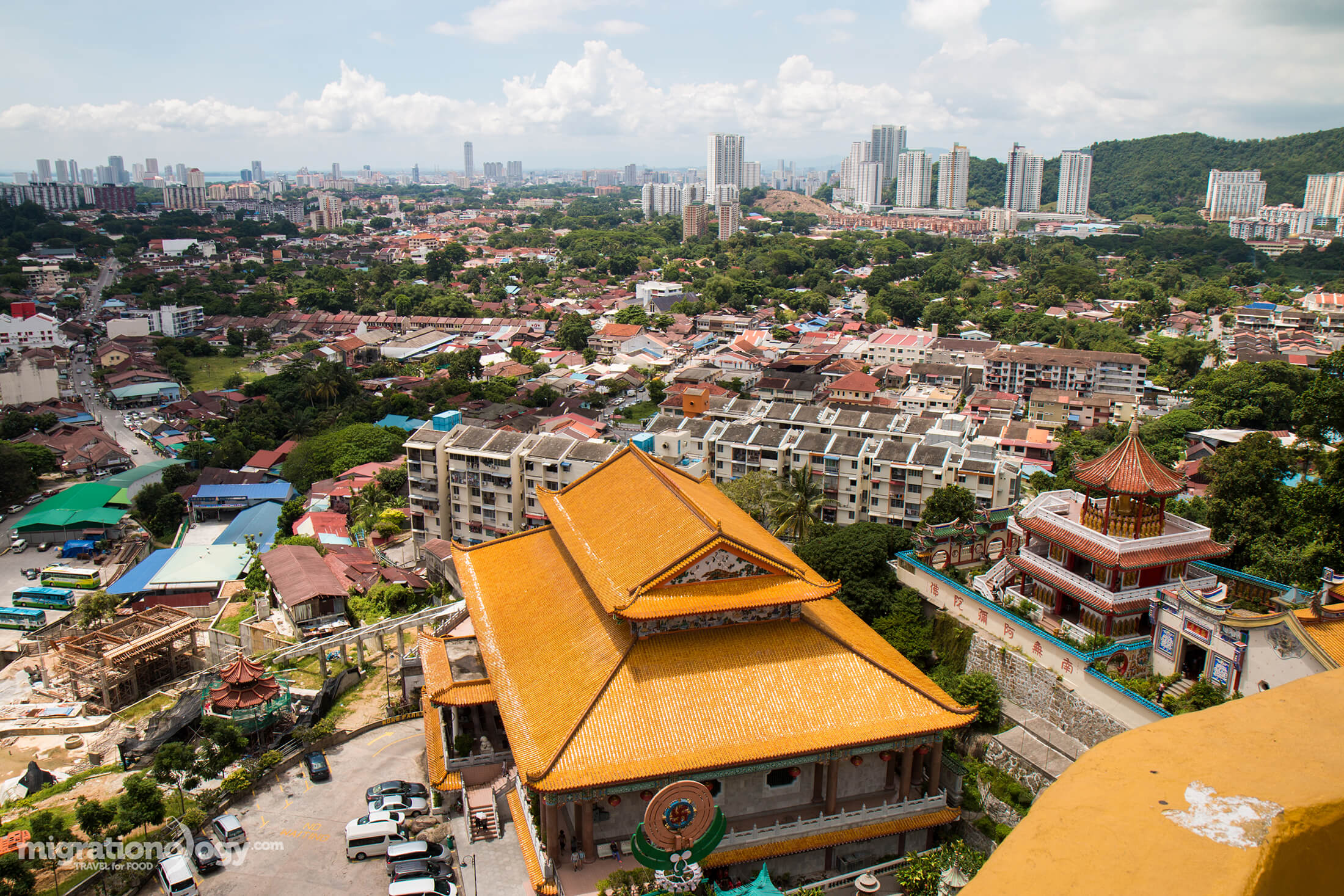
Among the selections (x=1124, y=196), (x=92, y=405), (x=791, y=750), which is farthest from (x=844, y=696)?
(x=1124, y=196)

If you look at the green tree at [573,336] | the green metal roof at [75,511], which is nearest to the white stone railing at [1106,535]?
the green metal roof at [75,511]

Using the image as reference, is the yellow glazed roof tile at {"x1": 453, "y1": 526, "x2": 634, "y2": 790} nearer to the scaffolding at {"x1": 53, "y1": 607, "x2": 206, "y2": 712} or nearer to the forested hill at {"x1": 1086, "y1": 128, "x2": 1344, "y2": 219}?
the scaffolding at {"x1": 53, "y1": 607, "x2": 206, "y2": 712}

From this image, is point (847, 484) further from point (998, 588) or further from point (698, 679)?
point (698, 679)

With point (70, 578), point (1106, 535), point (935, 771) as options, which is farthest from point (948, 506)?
point (70, 578)

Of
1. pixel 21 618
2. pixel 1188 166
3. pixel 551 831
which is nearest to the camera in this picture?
pixel 551 831

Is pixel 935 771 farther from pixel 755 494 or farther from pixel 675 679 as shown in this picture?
pixel 755 494
